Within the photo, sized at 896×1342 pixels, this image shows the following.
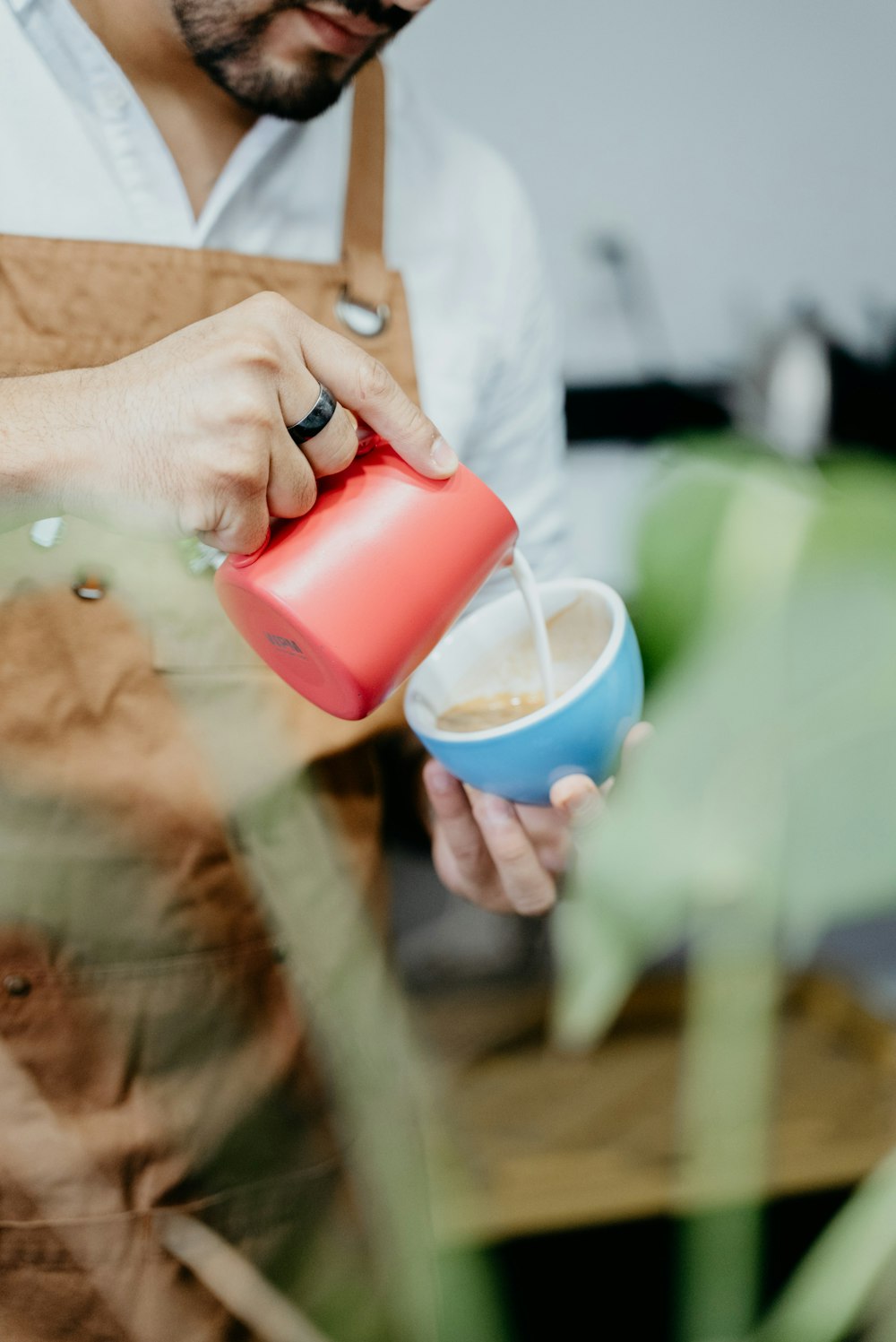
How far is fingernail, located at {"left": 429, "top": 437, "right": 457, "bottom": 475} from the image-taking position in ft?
1.68

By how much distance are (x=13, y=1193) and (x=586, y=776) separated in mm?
461

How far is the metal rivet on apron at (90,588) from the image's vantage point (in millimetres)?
705

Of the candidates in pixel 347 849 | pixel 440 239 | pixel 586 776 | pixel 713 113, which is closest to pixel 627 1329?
pixel 347 849

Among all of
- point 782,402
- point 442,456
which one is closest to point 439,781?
point 442,456

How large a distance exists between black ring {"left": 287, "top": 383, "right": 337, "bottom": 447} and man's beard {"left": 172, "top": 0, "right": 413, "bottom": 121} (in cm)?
35

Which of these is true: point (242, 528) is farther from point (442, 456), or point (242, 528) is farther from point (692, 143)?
point (692, 143)

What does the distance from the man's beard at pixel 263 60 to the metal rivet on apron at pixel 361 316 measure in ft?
0.40

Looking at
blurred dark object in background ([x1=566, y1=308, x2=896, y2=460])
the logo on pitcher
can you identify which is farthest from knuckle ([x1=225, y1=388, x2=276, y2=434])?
blurred dark object in background ([x1=566, y1=308, x2=896, y2=460])

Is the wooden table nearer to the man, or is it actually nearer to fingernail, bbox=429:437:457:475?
the man

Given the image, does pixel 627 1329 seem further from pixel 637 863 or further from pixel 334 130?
pixel 334 130

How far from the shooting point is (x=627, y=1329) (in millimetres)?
883

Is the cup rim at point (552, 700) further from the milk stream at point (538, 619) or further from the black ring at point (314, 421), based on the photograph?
the black ring at point (314, 421)

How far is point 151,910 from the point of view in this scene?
73 cm

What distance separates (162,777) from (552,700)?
0.28 metres
